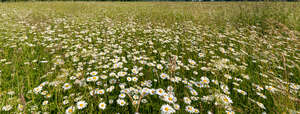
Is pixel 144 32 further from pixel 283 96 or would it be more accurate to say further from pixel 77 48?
pixel 283 96

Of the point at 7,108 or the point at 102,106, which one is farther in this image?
the point at 102,106

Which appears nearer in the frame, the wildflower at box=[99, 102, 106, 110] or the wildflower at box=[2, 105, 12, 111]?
the wildflower at box=[2, 105, 12, 111]

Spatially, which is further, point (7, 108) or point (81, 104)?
point (81, 104)

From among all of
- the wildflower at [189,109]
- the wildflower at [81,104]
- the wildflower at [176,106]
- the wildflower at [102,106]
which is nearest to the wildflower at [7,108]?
the wildflower at [81,104]

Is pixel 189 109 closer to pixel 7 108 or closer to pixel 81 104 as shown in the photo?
pixel 81 104

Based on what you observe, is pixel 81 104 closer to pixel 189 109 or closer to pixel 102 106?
pixel 102 106

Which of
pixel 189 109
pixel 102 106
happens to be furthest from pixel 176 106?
pixel 102 106

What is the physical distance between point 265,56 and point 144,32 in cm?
351

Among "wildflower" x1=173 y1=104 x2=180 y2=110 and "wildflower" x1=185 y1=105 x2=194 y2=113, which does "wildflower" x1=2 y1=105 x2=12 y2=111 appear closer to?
"wildflower" x1=173 y1=104 x2=180 y2=110

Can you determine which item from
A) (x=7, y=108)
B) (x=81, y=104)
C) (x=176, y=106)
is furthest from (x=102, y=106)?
(x=7, y=108)

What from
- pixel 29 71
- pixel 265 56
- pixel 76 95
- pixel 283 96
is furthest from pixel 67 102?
pixel 265 56

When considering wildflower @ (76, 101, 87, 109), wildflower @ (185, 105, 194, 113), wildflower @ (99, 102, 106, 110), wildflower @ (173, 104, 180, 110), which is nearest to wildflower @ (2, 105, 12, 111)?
wildflower @ (76, 101, 87, 109)

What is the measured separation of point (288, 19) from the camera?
5934 mm

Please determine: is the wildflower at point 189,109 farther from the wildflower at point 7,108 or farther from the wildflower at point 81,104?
the wildflower at point 7,108
